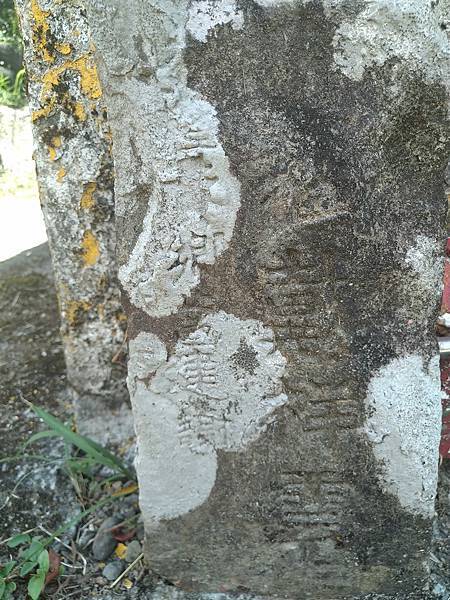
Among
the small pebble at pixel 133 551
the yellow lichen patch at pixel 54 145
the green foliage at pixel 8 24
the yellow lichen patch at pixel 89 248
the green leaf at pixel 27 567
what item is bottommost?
the small pebble at pixel 133 551

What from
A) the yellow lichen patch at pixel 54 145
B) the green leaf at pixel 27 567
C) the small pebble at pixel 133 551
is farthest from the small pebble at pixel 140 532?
the yellow lichen patch at pixel 54 145

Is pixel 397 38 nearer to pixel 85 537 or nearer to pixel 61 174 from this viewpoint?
pixel 61 174

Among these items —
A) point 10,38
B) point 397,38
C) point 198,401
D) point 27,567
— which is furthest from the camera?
point 10,38

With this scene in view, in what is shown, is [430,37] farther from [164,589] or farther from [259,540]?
[164,589]

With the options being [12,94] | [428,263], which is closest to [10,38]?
[12,94]

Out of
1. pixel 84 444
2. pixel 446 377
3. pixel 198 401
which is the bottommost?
pixel 84 444

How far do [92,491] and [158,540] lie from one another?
1.05 feet

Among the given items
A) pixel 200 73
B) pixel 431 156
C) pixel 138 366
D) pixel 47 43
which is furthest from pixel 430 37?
pixel 47 43

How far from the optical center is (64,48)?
1.35 m

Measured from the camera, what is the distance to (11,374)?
186 cm

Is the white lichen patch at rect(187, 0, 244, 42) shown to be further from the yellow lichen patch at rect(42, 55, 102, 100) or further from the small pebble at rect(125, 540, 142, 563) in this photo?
the small pebble at rect(125, 540, 142, 563)

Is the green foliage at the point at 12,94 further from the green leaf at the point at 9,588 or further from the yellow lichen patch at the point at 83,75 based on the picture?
the green leaf at the point at 9,588

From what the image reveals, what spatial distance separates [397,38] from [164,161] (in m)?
0.40

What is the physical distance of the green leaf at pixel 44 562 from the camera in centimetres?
125
